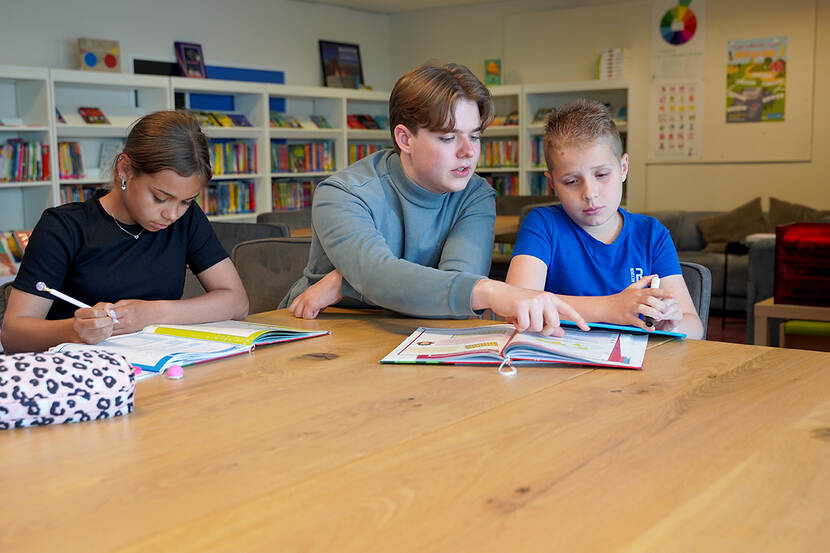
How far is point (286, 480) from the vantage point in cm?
81

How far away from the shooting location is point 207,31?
7188 mm

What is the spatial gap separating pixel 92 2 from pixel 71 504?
20.8 feet

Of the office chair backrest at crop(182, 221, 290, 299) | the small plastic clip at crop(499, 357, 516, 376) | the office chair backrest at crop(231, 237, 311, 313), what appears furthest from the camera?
the office chair backrest at crop(182, 221, 290, 299)

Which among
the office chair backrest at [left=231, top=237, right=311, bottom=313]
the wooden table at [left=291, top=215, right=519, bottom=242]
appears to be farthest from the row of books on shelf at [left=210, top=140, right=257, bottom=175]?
the office chair backrest at [left=231, top=237, right=311, bottom=313]

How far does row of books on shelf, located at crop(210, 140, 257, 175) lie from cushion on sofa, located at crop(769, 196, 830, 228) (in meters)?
4.09

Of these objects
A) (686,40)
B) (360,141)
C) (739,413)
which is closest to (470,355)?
(739,413)

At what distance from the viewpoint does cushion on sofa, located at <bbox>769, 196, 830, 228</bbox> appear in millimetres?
6362

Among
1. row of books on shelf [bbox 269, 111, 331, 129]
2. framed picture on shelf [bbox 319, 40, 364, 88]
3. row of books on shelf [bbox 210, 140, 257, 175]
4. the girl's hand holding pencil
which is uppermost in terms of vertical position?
framed picture on shelf [bbox 319, 40, 364, 88]

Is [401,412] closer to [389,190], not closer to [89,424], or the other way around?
[89,424]

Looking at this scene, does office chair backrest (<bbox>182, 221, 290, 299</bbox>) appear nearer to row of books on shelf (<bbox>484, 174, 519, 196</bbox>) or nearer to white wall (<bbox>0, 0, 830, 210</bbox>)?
white wall (<bbox>0, 0, 830, 210</bbox>)

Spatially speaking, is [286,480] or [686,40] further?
[686,40]

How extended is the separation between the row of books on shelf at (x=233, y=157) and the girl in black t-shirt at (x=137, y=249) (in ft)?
16.3

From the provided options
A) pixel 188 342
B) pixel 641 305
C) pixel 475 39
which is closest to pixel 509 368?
pixel 641 305

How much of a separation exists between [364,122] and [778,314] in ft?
19.0
